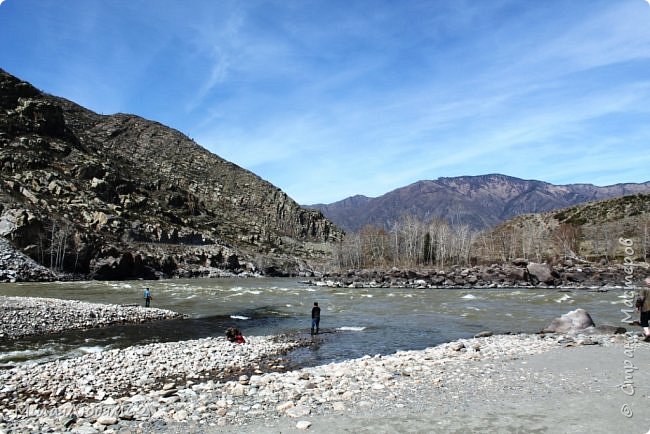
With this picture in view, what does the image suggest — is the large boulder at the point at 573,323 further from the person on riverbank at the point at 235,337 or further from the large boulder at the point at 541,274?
the large boulder at the point at 541,274

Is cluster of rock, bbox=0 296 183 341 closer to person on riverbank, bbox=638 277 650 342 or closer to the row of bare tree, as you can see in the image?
person on riverbank, bbox=638 277 650 342

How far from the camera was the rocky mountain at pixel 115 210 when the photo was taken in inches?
3184

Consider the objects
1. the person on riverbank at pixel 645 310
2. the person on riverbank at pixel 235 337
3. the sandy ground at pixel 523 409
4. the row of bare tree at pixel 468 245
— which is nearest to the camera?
the sandy ground at pixel 523 409

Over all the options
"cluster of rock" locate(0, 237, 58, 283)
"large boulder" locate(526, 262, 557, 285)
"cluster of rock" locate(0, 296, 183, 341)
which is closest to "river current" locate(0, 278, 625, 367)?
"cluster of rock" locate(0, 296, 183, 341)

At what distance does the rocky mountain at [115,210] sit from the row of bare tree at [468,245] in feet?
82.0

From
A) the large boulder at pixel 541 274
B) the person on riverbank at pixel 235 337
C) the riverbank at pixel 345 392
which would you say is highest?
the large boulder at pixel 541 274

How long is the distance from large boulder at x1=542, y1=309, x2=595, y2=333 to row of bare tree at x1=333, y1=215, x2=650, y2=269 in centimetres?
7954

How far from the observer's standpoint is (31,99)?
396 ft

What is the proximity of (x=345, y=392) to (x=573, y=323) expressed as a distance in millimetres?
14811

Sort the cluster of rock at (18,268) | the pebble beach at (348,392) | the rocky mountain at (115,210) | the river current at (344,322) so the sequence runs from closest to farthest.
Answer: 1. the pebble beach at (348,392)
2. the river current at (344,322)
3. the cluster of rock at (18,268)
4. the rocky mountain at (115,210)

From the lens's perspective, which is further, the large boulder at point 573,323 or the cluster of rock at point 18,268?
the cluster of rock at point 18,268

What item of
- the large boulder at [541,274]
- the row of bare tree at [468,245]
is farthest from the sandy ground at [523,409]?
the row of bare tree at [468,245]

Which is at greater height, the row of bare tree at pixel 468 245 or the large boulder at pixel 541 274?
the row of bare tree at pixel 468 245

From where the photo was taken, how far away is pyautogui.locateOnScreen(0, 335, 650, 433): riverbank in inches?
337
